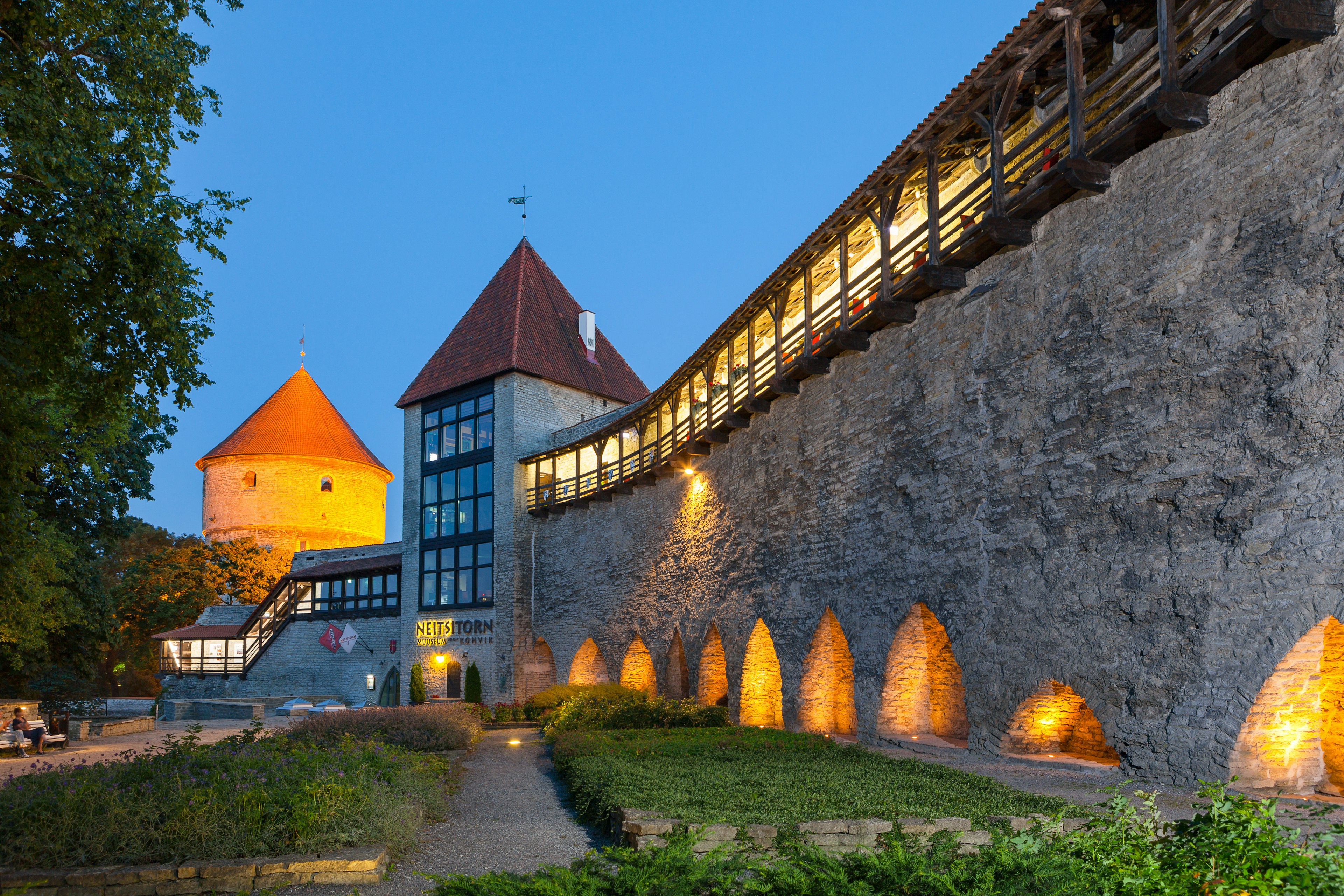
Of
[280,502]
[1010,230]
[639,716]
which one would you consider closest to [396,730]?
[639,716]

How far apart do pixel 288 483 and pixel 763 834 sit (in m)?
41.7

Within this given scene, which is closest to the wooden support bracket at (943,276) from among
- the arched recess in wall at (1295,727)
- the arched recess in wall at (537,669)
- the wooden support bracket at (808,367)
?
the wooden support bracket at (808,367)

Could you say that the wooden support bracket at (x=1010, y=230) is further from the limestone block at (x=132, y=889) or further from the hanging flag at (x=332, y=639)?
the hanging flag at (x=332, y=639)

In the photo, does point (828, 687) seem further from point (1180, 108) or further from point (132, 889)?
point (132, 889)

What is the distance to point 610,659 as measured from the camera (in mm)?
24406

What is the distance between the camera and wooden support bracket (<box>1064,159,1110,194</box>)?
920cm

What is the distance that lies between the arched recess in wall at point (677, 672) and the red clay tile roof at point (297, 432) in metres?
28.2

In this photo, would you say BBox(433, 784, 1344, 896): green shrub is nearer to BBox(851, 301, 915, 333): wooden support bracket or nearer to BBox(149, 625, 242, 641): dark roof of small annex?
BBox(851, 301, 915, 333): wooden support bracket

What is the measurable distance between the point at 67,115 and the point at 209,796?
5.80 meters

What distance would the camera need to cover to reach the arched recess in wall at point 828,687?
1520 centimetres

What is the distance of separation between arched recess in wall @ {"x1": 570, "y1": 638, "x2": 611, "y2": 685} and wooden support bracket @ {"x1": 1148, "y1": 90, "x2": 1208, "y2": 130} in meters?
20.7

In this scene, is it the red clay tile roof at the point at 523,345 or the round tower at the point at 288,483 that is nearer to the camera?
the red clay tile roof at the point at 523,345

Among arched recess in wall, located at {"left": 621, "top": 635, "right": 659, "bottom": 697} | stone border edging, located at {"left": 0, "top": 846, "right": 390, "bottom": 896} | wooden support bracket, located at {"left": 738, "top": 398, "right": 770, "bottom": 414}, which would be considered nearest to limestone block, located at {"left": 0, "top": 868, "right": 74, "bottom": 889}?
stone border edging, located at {"left": 0, "top": 846, "right": 390, "bottom": 896}

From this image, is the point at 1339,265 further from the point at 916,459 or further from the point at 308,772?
the point at 308,772
